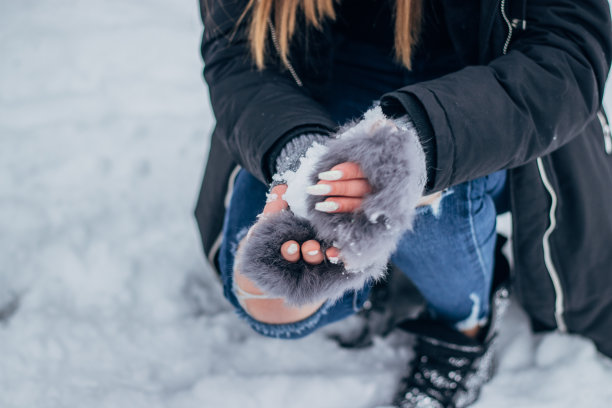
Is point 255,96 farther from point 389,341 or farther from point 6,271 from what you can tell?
point 6,271

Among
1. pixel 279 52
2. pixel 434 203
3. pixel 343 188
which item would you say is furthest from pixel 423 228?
pixel 279 52

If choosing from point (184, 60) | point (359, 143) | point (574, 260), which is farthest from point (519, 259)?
point (184, 60)

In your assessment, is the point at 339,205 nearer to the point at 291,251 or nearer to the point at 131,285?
the point at 291,251

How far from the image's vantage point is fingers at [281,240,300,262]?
628 millimetres

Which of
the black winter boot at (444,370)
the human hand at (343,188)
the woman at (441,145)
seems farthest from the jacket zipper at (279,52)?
the black winter boot at (444,370)

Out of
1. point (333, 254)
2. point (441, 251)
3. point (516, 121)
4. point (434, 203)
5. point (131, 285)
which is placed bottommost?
point (131, 285)

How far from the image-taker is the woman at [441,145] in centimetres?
71

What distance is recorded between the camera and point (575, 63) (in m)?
0.77

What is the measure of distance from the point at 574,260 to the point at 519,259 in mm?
110

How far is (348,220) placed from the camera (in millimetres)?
593

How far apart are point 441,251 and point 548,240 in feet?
0.82

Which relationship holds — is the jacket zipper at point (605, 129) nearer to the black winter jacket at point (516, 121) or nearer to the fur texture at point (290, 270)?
the black winter jacket at point (516, 121)

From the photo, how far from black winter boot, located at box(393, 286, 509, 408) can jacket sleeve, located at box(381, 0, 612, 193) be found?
0.47 meters

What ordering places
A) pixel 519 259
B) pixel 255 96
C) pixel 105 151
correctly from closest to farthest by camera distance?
1. pixel 255 96
2. pixel 519 259
3. pixel 105 151
